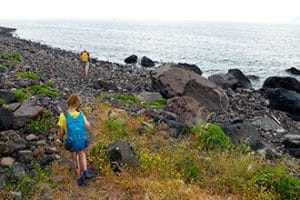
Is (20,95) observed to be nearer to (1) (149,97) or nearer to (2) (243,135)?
(1) (149,97)

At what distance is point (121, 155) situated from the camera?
9812mm

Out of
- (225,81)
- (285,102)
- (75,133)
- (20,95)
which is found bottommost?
(225,81)

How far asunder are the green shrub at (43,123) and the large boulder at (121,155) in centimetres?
329

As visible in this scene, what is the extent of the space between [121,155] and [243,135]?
7.27 m

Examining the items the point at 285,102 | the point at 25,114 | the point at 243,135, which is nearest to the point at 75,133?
the point at 25,114

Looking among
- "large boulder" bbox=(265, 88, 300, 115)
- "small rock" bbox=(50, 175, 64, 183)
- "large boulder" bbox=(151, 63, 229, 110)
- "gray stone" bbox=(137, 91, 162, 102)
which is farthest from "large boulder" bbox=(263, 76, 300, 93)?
"small rock" bbox=(50, 175, 64, 183)

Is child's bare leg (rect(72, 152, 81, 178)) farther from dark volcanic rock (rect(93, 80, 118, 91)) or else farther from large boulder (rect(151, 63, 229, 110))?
dark volcanic rock (rect(93, 80, 118, 91))

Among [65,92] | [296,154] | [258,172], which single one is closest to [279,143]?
[296,154]

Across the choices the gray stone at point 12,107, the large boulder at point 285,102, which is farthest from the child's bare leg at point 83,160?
the large boulder at point 285,102

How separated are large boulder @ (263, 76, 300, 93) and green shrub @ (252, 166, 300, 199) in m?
28.1

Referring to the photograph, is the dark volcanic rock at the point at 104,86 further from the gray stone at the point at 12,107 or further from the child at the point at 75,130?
the child at the point at 75,130

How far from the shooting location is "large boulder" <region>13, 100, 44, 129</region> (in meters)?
12.4

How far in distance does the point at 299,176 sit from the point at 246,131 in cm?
449

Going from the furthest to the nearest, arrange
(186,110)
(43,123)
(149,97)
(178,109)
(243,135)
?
(149,97) < (178,109) < (186,110) < (243,135) < (43,123)
